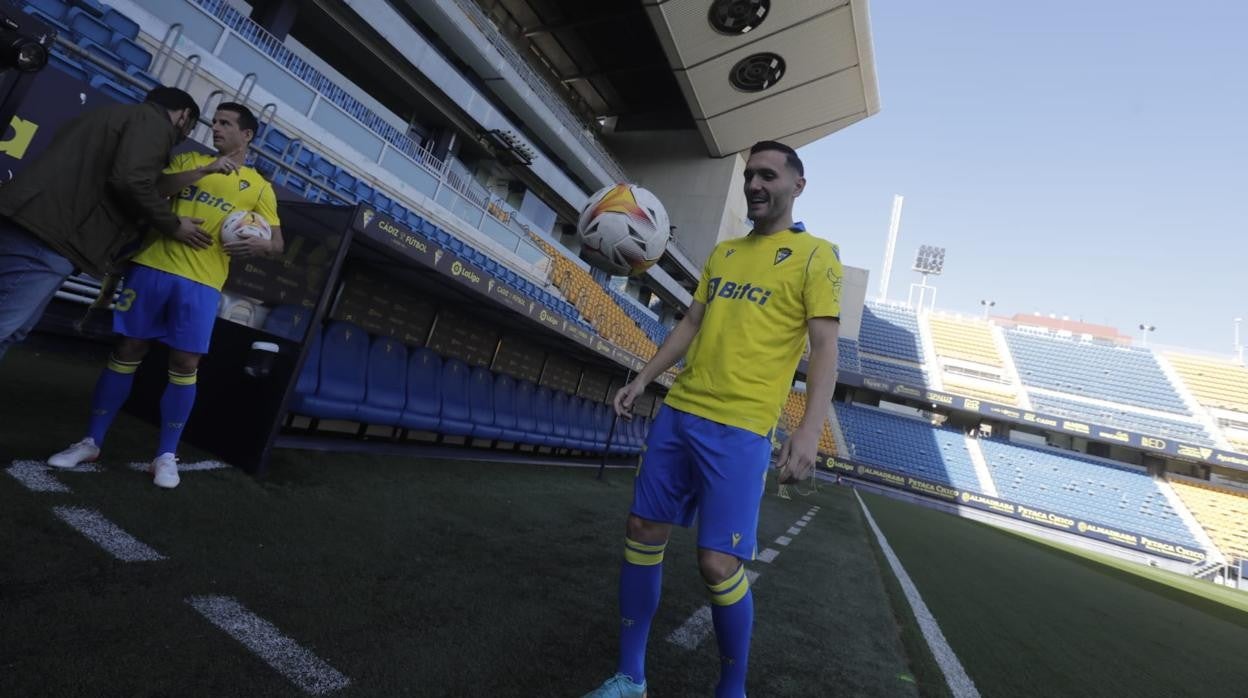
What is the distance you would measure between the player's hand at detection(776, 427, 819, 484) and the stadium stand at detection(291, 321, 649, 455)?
10.7 ft

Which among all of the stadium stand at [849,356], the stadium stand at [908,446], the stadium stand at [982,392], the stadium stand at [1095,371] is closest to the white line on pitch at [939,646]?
the stadium stand at [908,446]

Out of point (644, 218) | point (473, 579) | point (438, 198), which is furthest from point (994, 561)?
point (438, 198)

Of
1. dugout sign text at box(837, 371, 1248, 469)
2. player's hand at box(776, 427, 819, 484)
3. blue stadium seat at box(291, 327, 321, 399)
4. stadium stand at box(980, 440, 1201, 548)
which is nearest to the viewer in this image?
player's hand at box(776, 427, 819, 484)

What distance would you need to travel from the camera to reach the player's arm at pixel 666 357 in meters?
2.06

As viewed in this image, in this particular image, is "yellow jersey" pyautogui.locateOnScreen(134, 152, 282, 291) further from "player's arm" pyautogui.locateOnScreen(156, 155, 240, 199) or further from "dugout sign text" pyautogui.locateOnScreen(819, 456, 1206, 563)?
"dugout sign text" pyautogui.locateOnScreen(819, 456, 1206, 563)

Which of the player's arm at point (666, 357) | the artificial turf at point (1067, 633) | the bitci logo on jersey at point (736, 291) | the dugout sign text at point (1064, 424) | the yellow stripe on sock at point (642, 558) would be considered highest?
the dugout sign text at point (1064, 424)

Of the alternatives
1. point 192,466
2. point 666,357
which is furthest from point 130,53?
point 666,357

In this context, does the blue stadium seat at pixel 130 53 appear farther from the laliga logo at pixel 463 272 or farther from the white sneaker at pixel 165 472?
the white sneaker at pixel 165 472

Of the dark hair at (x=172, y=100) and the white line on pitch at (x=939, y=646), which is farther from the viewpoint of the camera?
the white line on pitch at (x=939, y=646)

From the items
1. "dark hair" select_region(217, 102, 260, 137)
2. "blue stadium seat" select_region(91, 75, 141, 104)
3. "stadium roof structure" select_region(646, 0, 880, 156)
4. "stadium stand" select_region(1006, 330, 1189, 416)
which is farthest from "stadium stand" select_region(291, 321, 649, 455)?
"stadium stand" select_region(1006, 330, 1189, 416)

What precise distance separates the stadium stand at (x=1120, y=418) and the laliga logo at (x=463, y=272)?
33395 millimetres

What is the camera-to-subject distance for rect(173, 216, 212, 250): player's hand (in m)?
2.41

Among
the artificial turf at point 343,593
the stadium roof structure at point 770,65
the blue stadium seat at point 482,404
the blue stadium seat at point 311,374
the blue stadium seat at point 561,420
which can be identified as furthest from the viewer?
the stadium roof structure at point 770,65

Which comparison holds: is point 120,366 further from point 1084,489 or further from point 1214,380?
point 1214,380
